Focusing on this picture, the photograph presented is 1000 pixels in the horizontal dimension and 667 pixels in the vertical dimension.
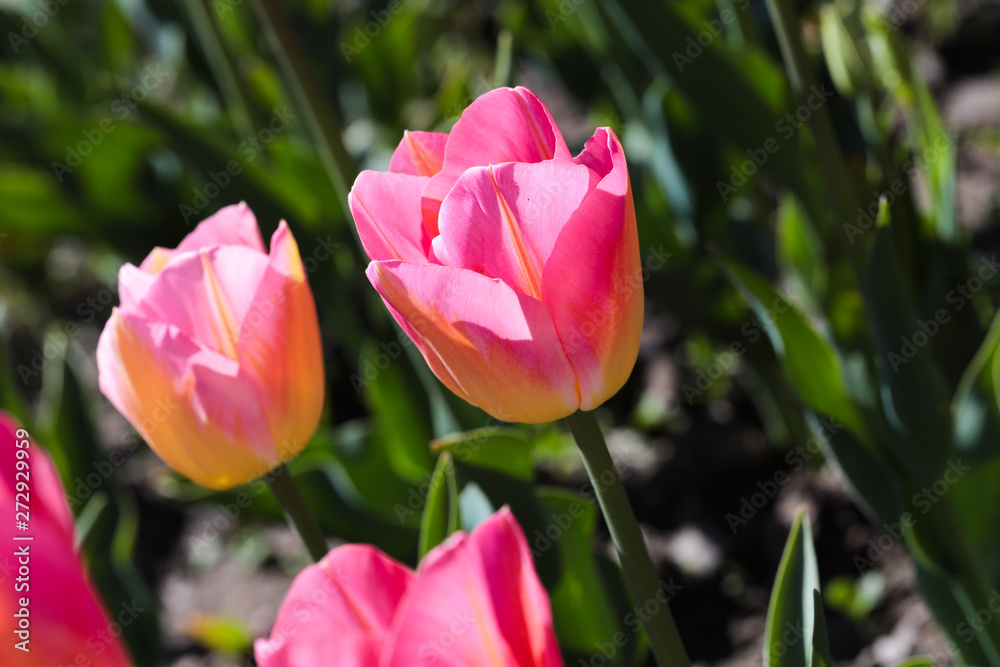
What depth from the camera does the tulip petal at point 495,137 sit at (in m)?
0.42

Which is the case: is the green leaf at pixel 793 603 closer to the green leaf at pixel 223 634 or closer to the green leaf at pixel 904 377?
the green leaf at pixel 904 377

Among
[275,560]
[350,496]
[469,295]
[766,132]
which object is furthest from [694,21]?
[275,560]

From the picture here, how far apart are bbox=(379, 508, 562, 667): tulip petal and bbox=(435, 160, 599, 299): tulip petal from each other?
0.34 feet

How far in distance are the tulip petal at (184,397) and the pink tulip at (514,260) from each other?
120 mm

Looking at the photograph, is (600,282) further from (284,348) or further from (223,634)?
(223,634)

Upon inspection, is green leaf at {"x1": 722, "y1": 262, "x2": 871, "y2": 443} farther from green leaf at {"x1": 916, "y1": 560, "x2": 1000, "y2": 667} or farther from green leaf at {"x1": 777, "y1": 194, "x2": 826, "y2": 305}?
green leaf at {"x1": 777, "y1": 194, "x2": 826, "y2": 305}

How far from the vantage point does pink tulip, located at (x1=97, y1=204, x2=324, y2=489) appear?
0.48m

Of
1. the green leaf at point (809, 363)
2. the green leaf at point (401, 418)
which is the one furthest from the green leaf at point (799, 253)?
the green leaf at point (401, 418)

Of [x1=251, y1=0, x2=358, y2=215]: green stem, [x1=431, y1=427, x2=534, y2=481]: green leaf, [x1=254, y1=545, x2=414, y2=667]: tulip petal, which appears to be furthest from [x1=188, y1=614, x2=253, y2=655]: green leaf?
[x1=254, y1=545, x2=414, y2=667]: tulip petal

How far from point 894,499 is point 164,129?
93cm

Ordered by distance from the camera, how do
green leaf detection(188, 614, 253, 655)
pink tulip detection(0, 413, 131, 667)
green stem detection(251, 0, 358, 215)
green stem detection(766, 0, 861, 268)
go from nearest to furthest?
pink tulip detection(0, 413, 131, 667), green stem detection(766, 0, 861, 268), green stem detection(251, 0, 358, 215), green leaf detection(188, 614, 253, 655)

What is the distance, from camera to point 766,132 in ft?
3.39

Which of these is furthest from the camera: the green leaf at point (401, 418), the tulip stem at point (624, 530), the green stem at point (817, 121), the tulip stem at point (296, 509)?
the green leaf at point (401, 418)

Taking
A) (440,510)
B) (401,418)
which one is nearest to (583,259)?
(440,510)
